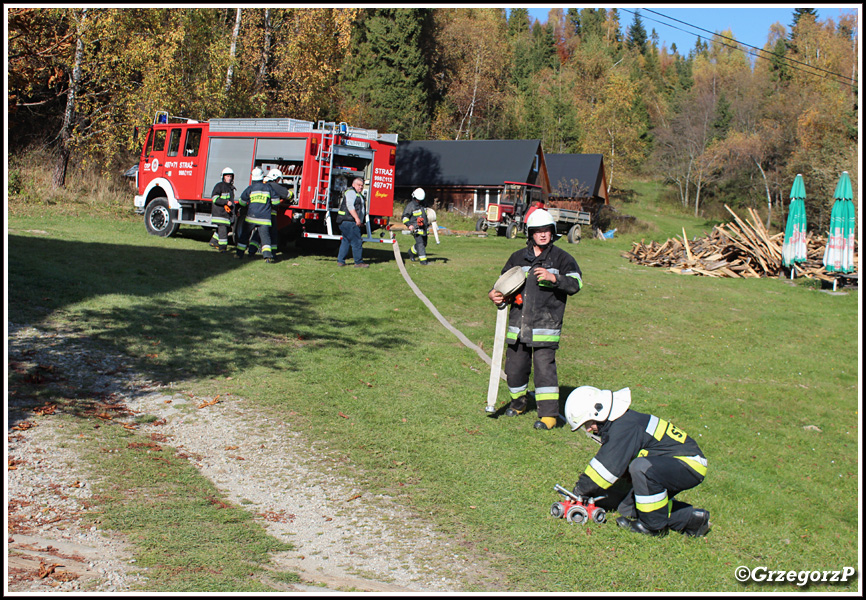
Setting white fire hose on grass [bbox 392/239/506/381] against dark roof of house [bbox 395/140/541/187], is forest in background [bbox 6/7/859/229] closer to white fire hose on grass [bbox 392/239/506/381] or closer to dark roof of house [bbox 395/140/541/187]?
dark roof of house [bbox 395/140/541/187]

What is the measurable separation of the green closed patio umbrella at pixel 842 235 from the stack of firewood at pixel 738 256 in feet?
6.44

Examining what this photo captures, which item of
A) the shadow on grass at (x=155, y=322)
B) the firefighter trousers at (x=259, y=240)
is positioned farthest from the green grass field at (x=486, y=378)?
the firefighter trousers at (x=259, y=240)

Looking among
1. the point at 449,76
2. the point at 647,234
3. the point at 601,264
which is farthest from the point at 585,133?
the point at 601,264

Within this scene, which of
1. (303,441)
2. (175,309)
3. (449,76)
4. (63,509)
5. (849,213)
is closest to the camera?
(63,509)

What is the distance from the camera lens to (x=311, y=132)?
55.0 feet

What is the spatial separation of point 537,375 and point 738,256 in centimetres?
2011

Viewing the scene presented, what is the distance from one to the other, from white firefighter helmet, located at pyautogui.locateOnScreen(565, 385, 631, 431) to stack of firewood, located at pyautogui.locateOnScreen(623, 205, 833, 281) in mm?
19782

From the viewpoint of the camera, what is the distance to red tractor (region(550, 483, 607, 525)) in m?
4.78

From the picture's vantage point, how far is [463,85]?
60.6 m

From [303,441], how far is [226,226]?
429 inches

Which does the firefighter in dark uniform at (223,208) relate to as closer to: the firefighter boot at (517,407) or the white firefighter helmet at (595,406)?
the firefighter boot at (517,407)

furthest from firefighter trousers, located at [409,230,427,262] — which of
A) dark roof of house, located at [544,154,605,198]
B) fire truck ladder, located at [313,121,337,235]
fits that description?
dark roof of house, located at [544,154,605,198]

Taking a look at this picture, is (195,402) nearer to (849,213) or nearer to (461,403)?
(461,403)

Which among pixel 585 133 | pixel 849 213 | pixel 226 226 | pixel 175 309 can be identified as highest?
pixel 585 133
